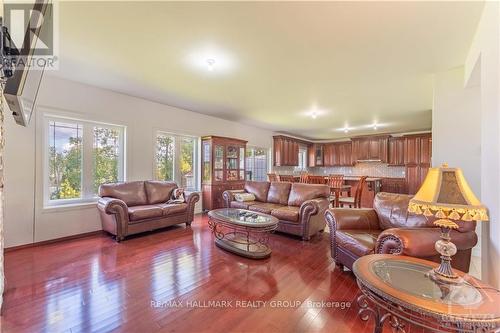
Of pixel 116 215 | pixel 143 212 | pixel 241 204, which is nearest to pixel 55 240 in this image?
pixel 116 215

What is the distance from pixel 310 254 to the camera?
126 inches

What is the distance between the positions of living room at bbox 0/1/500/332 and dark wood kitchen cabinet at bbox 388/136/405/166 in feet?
7.56

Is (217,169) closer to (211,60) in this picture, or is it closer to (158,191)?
(158,191)

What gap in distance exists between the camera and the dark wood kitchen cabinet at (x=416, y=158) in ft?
23.0

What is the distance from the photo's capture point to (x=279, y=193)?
4.75 meters

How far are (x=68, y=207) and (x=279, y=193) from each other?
12.2ft

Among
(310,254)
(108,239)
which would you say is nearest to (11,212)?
(108,239)

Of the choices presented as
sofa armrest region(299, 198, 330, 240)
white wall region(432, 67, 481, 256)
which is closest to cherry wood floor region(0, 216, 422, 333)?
sofa armrest region(299, 198, 330, 240)

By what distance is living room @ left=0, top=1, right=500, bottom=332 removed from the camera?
1.73 meters

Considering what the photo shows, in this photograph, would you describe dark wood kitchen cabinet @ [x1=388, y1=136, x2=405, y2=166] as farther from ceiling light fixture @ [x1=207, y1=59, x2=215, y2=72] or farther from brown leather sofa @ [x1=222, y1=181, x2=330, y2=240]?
ceiling light fixture @ [x1=207, y1=59, x2=215, y2=72]

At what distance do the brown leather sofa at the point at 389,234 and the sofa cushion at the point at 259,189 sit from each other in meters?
2.22

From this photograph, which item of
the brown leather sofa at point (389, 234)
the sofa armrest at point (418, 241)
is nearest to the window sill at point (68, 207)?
the brown leather sofa at point (389, 234)

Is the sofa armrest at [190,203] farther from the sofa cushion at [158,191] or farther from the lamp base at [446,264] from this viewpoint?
the lamp base at [446,264]

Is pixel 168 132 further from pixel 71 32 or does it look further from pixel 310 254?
pixel 310 254
